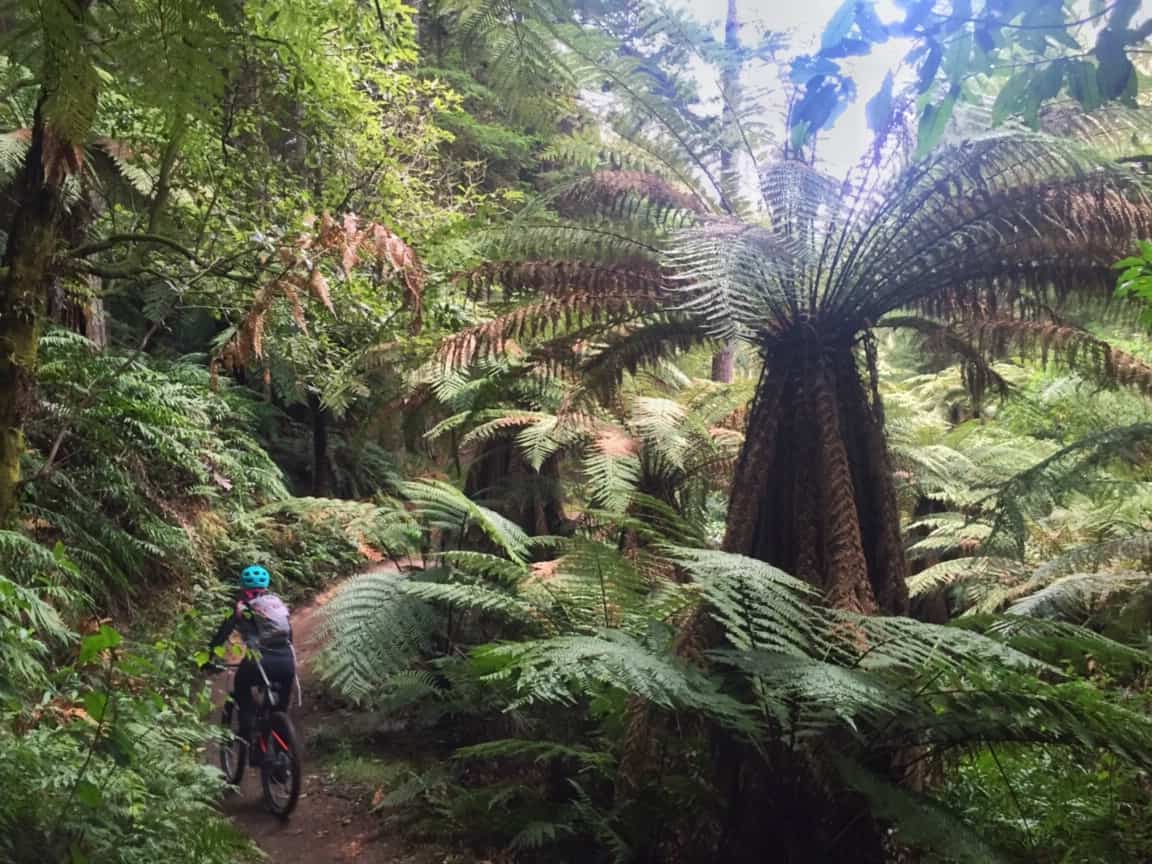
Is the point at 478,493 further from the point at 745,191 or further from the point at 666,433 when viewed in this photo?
the point at 745,191

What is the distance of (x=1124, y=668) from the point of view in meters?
3.89

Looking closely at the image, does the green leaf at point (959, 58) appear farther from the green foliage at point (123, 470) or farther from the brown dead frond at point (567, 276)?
the green foliage at point (123, 470)

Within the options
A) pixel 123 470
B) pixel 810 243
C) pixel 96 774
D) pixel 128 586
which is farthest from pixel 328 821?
pixel 810 243

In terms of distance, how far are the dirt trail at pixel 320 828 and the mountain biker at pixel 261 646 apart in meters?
0.28

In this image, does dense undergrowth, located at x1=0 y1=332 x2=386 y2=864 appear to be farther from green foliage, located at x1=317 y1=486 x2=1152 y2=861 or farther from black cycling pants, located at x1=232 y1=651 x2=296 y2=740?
A: green foliage, located at x1=317 y1=486 x2=1152 y2=861

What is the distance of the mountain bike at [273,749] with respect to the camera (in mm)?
3980

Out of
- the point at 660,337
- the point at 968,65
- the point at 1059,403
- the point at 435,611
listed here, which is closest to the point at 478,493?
the point at 435,611

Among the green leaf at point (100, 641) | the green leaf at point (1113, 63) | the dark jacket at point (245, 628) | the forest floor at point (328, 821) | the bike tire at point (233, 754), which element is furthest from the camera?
the bike tire at point (233, 754)

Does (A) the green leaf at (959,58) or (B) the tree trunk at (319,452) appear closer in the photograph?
(A) the green leaf at (959,58)

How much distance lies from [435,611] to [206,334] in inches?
243

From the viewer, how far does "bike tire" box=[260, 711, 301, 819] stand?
3.97m

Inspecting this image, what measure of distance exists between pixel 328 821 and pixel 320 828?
59 millimetres

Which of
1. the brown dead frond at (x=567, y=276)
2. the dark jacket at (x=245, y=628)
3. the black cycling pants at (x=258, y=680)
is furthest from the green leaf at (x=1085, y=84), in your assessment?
the black cycling pants at (x=258, y=680)

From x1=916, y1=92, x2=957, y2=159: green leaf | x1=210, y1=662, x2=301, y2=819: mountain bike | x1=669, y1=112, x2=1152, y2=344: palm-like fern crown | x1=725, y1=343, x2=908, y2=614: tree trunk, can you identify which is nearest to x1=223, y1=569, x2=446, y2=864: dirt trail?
x1=210, y1=662, x2=301, y2=819: mountain bike
